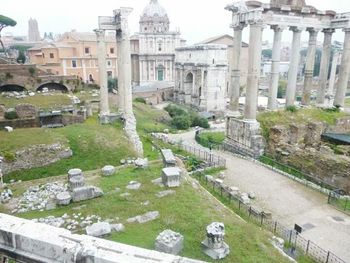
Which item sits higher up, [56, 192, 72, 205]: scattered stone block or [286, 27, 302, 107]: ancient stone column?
[286, 27, 302, 107]: ancient stone column

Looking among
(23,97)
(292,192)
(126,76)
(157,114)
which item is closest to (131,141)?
(126,76)

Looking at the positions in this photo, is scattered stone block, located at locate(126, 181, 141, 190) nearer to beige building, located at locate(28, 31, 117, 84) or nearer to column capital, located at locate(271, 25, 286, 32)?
column capital, located at locate(271, 25, 286, 32)

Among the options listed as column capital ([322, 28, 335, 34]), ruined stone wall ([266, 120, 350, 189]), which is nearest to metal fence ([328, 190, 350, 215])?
ruined stone wall ([266, 120, 350, 189])

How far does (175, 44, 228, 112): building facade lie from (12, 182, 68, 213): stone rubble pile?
119 feet

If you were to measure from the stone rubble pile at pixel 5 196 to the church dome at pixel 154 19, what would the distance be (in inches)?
2119

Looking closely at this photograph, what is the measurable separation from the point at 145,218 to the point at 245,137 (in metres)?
11.6

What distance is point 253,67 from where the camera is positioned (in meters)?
18.7

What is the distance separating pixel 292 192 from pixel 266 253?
269 inches

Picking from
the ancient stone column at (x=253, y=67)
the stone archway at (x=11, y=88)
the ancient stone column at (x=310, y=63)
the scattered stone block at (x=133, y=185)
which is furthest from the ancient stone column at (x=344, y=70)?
the stone archway at (x=11, y=88)

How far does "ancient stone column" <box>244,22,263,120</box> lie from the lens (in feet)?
59.7

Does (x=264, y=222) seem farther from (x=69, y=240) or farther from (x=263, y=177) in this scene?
(x=69, y=240)

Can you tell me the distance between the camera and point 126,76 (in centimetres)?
2012

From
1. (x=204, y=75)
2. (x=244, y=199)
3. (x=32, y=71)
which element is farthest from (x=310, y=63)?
(x=32, y=71)

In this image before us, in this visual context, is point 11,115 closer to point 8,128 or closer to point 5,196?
point 8,128
